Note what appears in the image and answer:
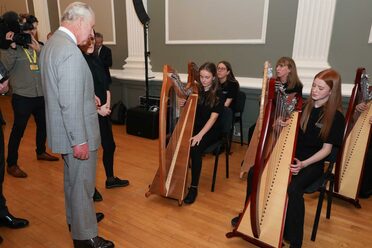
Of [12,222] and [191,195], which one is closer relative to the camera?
[12,222]

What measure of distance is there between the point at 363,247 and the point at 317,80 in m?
1.22

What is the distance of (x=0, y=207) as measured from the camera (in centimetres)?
210

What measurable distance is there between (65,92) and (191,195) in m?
1.52

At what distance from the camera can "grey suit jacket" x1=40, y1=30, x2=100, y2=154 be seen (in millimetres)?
1456

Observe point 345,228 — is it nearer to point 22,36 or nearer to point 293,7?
point 293,7

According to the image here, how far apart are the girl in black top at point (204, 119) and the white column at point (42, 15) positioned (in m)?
5.31

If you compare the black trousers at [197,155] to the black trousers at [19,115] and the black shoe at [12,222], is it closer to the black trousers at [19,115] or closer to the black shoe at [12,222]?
the black shoe at [12,222]

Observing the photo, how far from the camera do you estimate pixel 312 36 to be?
11.2 feet

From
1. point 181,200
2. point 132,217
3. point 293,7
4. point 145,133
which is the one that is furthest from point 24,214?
point 293,7

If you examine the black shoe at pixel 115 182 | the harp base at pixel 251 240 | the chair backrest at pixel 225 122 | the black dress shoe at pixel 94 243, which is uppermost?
the chair backrest at pixel 225 122

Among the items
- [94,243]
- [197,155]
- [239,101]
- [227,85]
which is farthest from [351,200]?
[94,243]

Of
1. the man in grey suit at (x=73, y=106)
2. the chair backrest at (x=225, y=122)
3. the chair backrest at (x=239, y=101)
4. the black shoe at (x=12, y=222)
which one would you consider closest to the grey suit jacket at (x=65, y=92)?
the man in grey suit at (x=73, y=106)

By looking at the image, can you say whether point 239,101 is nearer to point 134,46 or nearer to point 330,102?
point 330,102

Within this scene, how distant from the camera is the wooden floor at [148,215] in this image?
6.69ft
